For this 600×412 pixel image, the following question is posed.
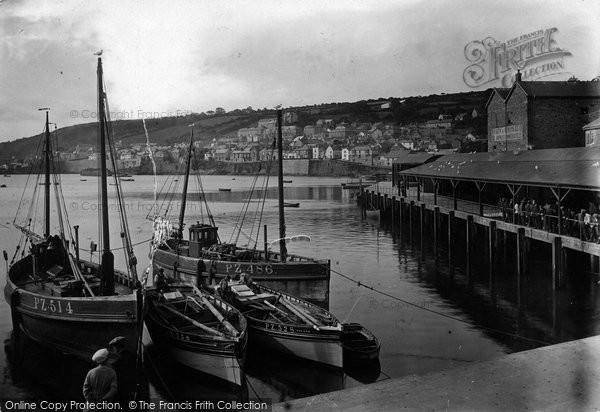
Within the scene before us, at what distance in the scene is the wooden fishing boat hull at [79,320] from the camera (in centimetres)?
1669

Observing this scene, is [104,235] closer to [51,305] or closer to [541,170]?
[51,305]

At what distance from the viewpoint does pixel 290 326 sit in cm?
1698

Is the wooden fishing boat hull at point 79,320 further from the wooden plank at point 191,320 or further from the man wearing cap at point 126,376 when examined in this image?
the wooden plank at point 191,320

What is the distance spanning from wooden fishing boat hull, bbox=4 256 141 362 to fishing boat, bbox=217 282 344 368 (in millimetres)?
3877

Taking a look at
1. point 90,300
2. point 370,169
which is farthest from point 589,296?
point 370,169

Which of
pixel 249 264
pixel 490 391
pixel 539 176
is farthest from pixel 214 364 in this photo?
pixel 539 176

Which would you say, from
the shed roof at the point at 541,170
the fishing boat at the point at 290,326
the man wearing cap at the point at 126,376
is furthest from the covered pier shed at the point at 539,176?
the man wearing cap at the point at 126,376

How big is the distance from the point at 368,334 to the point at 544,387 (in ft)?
29.5

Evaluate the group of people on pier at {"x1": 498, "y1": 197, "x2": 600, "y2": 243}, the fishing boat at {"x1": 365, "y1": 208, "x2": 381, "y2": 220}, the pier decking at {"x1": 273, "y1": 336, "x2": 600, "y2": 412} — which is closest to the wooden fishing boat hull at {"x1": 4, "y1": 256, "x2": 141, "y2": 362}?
the pier decking at {"x1": 273, "y1": 336, "x2": 600, "y2": 412}

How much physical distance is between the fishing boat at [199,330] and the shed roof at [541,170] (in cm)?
1528

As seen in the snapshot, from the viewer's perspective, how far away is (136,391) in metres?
16.1

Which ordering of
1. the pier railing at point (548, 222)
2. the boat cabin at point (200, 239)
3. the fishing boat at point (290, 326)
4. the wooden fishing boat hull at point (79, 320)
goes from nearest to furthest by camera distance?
the fishing boat at point (290, 326), the wooden fishing boat hull at point (79, 320), the pier railing at point (548, 222), the boat cabin at point (200, 239)

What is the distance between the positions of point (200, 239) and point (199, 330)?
12197 millimetres

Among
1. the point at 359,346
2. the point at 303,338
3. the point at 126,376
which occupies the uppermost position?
the point at 303,338
